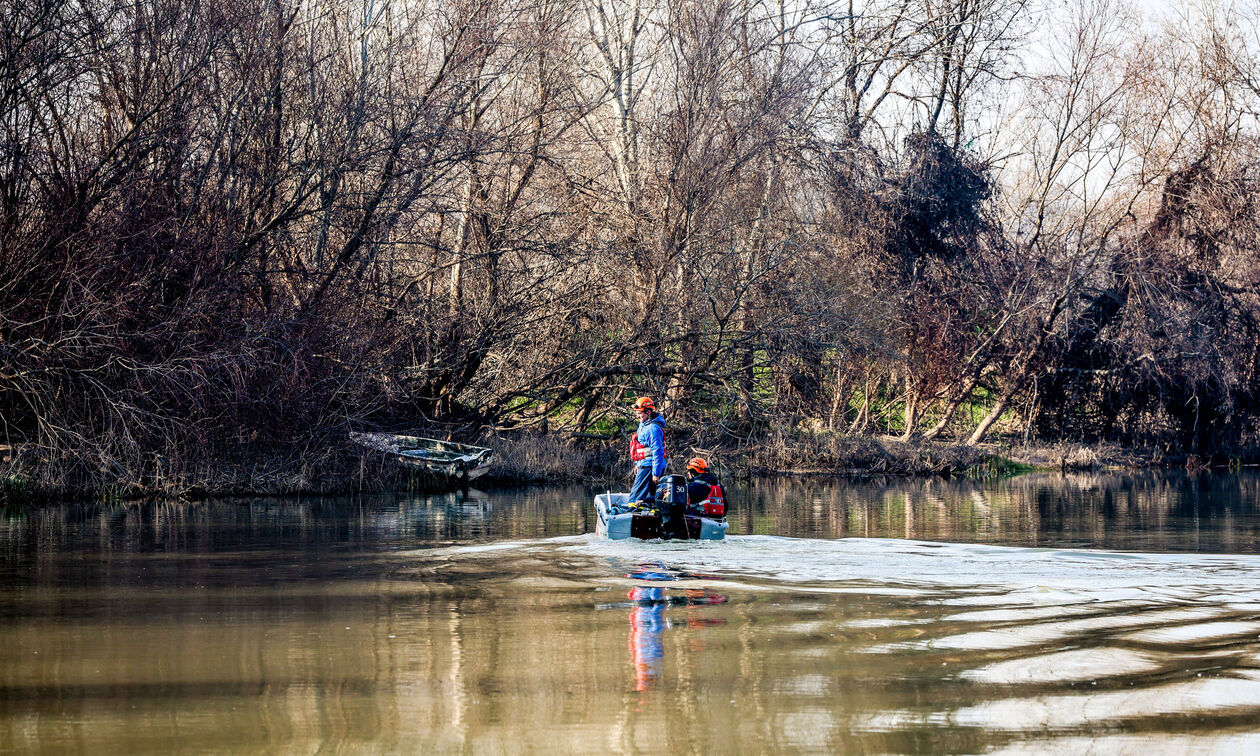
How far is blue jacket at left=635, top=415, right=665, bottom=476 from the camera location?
18.5 metres

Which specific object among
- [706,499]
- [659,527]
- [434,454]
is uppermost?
[434,454]

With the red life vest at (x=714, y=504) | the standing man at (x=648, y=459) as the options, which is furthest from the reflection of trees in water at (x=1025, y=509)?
the standing man at (x=648, y=459)

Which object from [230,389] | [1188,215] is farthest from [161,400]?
[1188,215]

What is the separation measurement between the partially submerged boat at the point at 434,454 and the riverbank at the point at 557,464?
0.74 ft

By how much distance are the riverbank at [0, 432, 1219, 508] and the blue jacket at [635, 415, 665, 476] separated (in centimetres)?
1038

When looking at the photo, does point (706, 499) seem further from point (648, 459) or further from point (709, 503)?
point (648, 459)

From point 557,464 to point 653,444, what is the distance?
42.3ft

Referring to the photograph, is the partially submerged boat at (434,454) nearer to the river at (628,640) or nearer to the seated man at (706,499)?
the river at (628,640)

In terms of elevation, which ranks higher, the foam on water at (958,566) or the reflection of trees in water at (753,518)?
the reflection of trees in water at (753,518)

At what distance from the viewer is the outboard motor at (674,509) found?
17.7m

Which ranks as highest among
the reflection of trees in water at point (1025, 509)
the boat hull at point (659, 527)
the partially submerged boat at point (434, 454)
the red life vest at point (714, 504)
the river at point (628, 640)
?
the partially submerged boat at point (434, 454)

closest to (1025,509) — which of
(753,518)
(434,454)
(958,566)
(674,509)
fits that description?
(753,518)

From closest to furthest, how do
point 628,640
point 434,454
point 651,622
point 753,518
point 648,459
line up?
point 628,640, point 651,622, point 648,459, point 753,518, point 434,454

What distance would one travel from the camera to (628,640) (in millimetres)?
10766
